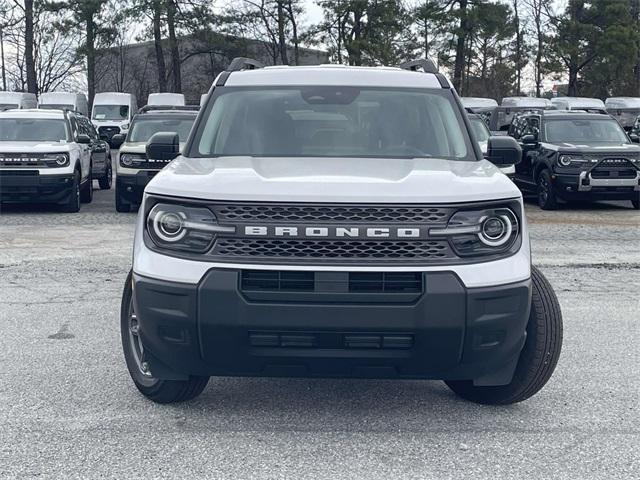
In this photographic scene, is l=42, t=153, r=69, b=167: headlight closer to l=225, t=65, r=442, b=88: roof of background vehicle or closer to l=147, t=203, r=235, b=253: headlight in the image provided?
l=225, t=65, r=442, b=88: roof of background vehicle

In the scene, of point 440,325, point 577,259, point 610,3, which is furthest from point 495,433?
point 610,3

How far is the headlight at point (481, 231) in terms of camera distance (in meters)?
4.03

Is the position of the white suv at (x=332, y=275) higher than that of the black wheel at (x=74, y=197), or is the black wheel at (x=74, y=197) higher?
the white suv at (x=332, y=275)

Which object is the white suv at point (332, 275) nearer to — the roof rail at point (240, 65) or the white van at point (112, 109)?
the roof rail at point (240, 65)

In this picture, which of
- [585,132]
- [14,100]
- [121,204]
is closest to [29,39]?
[14,100]

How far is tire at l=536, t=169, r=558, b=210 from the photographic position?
15445 millimetres

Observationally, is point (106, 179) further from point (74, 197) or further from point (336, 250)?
point (336, 250)

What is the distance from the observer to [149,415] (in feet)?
15.2

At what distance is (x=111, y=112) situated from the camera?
39125 mm

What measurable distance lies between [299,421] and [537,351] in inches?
49.2

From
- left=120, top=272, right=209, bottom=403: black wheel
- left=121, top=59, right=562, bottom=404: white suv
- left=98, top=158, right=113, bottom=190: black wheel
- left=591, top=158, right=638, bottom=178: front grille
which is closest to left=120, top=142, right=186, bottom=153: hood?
left=98, top=158, right=113, bottom=190: black wheel

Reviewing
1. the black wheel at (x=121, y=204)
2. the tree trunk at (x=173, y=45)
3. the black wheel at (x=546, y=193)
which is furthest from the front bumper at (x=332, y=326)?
the tree trunk at (x=173, y=45)

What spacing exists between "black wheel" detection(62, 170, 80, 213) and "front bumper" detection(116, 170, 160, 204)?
2.17 ft

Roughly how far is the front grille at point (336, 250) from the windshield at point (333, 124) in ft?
4.09
